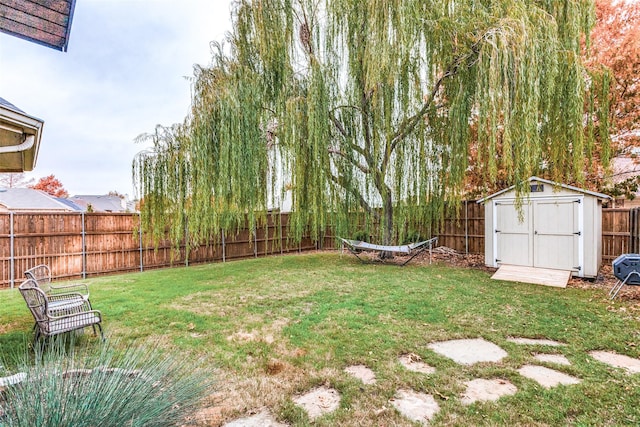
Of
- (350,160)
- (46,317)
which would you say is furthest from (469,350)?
(350,160)

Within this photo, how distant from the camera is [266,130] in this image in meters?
5.65

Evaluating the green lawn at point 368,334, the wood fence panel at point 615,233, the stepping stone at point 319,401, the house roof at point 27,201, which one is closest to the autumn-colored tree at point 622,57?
the wood fence panel at point 615,233

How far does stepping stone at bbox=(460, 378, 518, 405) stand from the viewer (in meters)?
1.94

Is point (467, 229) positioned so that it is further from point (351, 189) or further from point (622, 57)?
point (622, 57)

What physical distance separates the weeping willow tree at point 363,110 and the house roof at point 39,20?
2.82 meters

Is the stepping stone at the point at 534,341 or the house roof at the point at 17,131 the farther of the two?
the stepping stone at the point at 534,341

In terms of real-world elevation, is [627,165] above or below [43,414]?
above

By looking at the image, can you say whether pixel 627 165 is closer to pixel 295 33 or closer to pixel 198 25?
pixel 295 33

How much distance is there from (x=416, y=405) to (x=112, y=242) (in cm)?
818

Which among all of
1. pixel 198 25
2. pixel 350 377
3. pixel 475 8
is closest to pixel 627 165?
pixel 475 8

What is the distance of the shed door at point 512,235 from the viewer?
6.21 m

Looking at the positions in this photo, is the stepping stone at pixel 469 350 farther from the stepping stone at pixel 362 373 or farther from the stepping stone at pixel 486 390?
the stepping stone at pixel 362 373

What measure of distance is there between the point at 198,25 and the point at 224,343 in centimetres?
804

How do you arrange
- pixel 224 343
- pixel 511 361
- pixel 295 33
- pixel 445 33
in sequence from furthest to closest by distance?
pixel 295 33
pixel 445 33
pixel 224 343
pixel 511 361
